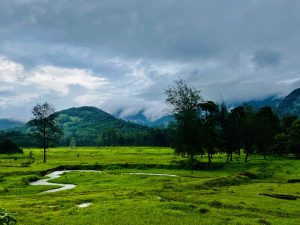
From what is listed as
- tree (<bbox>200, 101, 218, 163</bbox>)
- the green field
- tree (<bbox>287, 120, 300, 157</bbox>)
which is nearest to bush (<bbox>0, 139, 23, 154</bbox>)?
the green field

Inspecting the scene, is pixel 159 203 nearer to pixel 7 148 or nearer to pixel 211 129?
pixel 211 129

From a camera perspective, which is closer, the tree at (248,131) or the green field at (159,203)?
the green field at (159,203)

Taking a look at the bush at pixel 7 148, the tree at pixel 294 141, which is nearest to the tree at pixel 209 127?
the tree at pixel 294 141

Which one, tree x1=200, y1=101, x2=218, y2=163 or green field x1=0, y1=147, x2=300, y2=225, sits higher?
tree x1=200, y1=101, x2=218, y2=163

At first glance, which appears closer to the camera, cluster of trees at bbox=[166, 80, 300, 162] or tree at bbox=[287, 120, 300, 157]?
cluster of trees at bbox=[166, 80, 300, 162]

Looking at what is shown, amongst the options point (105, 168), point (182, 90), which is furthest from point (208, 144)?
point (105, 168)

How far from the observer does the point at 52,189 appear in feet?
205

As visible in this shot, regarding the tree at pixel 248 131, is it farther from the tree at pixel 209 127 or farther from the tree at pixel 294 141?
the tree at pixel 294 141

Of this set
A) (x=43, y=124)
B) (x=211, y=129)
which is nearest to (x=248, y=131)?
(x=211, y=129)

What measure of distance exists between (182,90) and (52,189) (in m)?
54.2

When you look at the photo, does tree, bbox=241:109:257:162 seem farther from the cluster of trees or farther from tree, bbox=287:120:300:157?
tree, bbox=287:120:300:157

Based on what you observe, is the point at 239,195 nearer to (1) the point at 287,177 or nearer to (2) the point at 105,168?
(1) the point at 287,177

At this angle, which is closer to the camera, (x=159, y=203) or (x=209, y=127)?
(x=159, y=203)

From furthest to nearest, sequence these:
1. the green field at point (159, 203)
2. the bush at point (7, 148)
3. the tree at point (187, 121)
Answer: the bush at point (7, 148) < the tree at point (187, 121) < the green field at point (159, 203)
